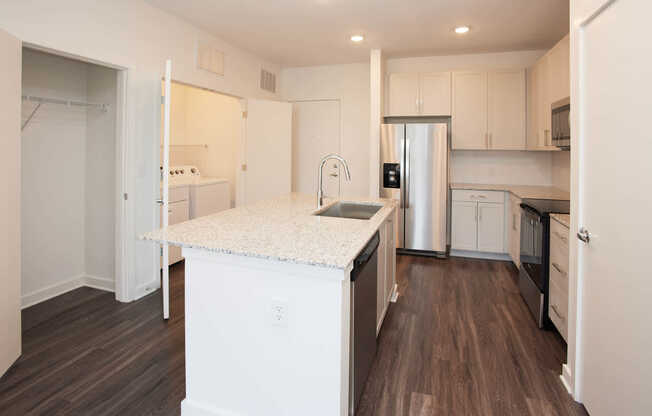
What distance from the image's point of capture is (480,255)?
4.91 metres

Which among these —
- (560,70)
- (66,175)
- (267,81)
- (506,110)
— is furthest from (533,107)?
(66,175)

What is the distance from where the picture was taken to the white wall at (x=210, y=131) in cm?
536

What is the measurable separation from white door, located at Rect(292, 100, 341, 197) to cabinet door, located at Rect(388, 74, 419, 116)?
877 millimetres

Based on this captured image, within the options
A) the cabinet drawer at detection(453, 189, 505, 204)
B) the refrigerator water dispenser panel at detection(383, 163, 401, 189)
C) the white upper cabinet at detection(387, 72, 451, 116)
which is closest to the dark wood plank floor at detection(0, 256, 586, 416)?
the cabinet drawer at detection(453, 189, 505, 204)

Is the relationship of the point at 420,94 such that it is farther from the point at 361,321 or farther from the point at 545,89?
the point at 361,321

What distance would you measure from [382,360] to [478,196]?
3.01 meters

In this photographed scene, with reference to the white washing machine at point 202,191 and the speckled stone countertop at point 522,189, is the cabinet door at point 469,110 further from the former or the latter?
the white washing machine at point 202,191

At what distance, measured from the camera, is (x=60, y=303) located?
3.24 m

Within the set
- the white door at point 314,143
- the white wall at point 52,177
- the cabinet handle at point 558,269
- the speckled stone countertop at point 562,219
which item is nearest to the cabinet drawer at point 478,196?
the white door at point 314,143

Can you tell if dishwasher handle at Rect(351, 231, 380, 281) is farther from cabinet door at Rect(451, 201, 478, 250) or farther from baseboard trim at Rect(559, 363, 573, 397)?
cabinet door at Rect(451, 201, 478, 250)

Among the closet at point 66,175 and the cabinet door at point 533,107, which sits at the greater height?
the cabinet door at point 533,107

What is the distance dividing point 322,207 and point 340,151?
3.01 meters

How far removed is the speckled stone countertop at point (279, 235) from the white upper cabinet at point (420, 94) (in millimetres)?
2905

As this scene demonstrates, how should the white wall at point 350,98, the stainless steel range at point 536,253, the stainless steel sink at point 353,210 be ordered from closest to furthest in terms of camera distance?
the stainless steel range at point 536,253, the stainless steel sink at point 353,210, the white wall at point 350,98
